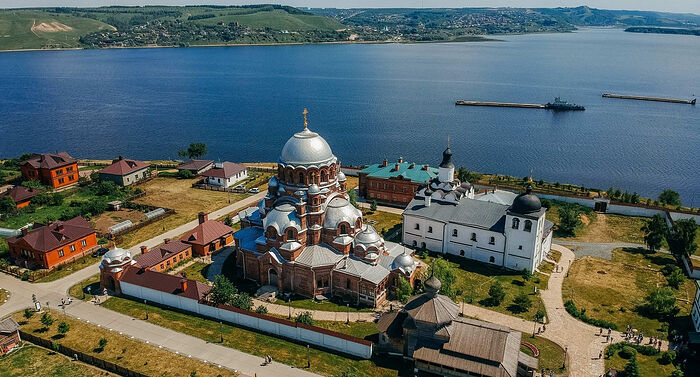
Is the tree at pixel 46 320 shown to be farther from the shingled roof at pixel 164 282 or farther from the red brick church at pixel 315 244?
the red brick church at pixel 315 244

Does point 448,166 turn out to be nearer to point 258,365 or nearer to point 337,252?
point 337,252

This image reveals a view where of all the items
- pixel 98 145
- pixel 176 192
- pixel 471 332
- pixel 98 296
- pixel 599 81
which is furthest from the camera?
pixel 599 81

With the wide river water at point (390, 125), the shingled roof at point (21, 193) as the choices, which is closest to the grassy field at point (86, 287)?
the shingled roof at point (21, 193)

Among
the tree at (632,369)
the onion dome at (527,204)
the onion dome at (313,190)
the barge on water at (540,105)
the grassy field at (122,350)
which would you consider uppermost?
the onion dome at (313,190)

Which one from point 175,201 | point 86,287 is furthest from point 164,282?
point 175,201

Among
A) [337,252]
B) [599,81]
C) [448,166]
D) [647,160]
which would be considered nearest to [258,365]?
[337,252]

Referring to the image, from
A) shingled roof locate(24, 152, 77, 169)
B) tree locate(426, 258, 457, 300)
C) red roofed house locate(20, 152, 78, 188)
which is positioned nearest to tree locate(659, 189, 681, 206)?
tree locate(426, 258, 457, 300)

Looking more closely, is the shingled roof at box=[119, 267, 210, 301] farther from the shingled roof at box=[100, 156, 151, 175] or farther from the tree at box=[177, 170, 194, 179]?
the tree at box=[177, 170, 194, 179]

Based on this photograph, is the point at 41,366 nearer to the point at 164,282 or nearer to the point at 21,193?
the point at 164,282
